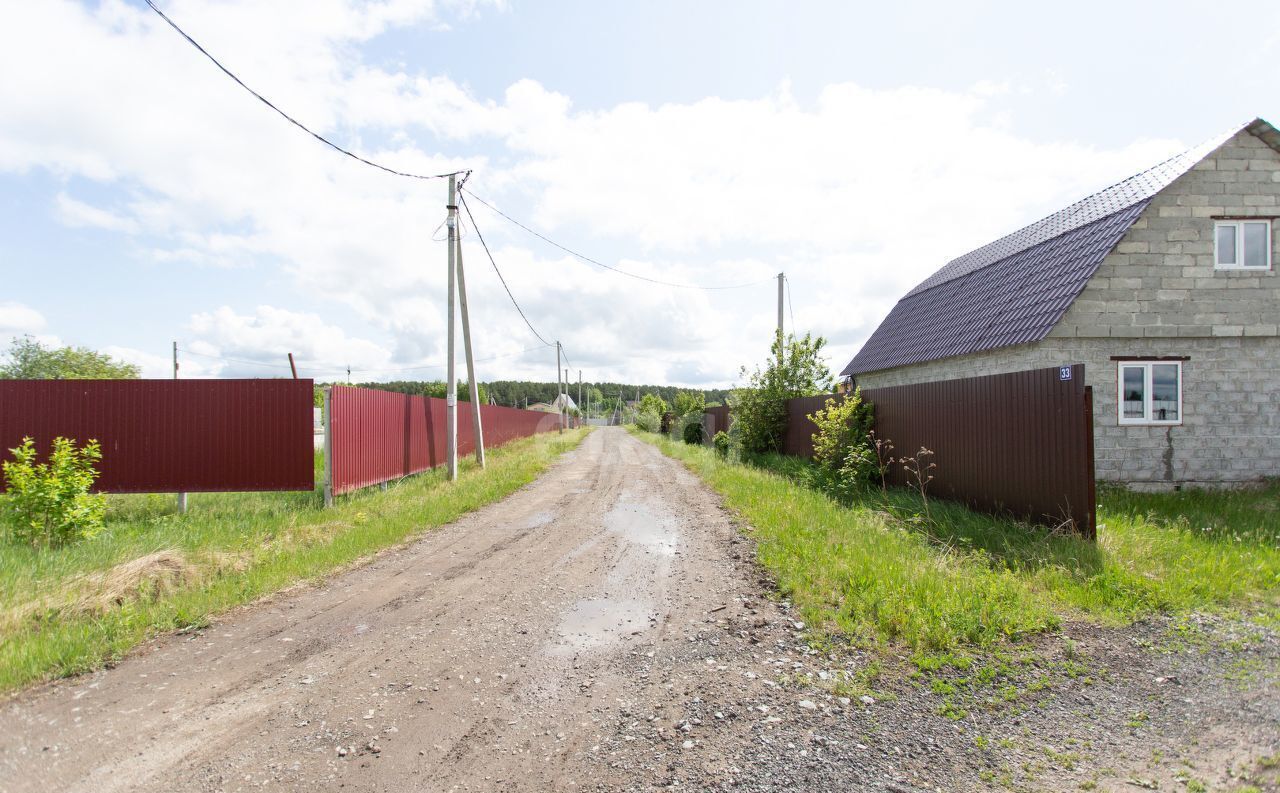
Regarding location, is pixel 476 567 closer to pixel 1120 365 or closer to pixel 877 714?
pixel 877 714

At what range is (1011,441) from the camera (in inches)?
296

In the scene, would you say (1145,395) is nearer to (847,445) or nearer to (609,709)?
(847,445)

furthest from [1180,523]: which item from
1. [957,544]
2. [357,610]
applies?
[357,610]

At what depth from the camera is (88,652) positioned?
Answer: 4.12 m

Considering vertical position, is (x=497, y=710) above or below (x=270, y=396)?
below

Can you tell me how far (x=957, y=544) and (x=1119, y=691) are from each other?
3.23 m

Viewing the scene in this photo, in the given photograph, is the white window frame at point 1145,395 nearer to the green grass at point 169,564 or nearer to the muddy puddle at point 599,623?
the muddy puddle at point 599,623

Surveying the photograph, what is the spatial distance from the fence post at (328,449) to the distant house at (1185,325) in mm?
12054

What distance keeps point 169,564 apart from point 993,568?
25.7ft

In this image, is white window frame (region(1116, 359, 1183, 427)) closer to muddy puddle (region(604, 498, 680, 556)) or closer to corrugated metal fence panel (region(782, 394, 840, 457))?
corrugated metal fence panel (region(782, 394, 840, 457))

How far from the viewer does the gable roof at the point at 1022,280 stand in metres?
11.2

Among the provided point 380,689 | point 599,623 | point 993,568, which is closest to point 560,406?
point 993,568

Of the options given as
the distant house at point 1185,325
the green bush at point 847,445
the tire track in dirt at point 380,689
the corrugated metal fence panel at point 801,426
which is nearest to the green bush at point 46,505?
the tire track in dirt at point 380,689

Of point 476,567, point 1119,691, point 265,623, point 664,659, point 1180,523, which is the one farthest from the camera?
point 1180,523
